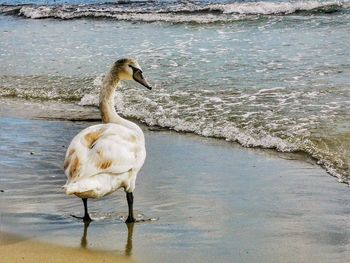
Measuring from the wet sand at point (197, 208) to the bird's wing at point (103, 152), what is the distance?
44 cm

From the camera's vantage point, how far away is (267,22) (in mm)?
20953

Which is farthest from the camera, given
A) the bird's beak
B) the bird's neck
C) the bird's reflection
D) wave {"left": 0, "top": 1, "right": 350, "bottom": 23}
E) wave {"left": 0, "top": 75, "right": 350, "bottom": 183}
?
wave {"left": 0, "top": 1, "right": 350, "bottom": 23}

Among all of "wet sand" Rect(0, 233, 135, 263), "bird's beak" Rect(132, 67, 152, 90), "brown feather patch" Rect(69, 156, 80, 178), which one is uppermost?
"bird's beak" Rect(132, 67, 152, 90)

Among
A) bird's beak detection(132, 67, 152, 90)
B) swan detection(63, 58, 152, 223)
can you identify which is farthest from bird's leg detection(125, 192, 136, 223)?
bird's beak detection(132, 67, 152, 90)

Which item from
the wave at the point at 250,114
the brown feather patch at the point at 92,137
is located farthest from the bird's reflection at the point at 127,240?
the wave at the point at 250,114

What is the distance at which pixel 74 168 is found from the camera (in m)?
5.29

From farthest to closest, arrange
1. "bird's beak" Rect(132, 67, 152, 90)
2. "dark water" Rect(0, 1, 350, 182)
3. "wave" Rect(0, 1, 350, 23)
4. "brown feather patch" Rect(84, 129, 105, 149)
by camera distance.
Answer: "wave" Rect(0, 1, 350, 23), "dark water" Rect(0, 1, 350, 182), "bird's beak" Rect(132, 67, 152, 90), "brown feather patch" Rect(84, 129, 105, 149)

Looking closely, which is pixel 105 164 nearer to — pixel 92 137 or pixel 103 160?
pixel 103 160

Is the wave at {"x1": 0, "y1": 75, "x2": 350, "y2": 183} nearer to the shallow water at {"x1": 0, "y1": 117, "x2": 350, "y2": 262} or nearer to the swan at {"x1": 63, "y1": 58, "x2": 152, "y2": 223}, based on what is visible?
the shallow water at {"x1": 0, "y1": 117, "x2": 350, "y2": 262}

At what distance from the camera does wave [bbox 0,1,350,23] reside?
23.6 meters

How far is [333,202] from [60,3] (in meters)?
29.6

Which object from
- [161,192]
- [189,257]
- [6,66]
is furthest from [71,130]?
[6,66]

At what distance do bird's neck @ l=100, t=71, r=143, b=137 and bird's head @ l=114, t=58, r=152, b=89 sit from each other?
3.0 inches

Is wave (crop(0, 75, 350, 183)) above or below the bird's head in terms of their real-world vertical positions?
below
